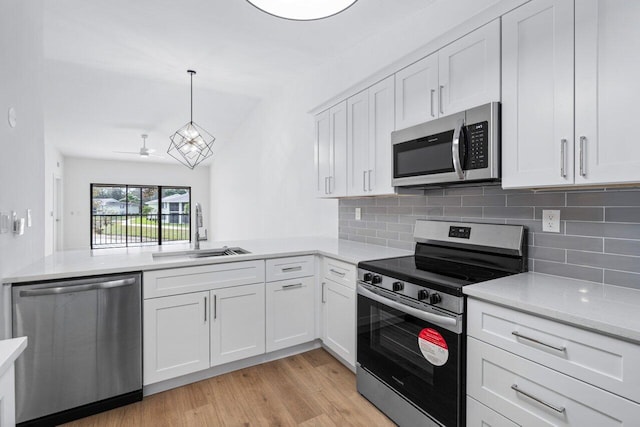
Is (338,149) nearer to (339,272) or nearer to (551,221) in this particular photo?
(339,272)

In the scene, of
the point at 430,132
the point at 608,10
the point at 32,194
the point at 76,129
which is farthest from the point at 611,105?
the point at 76,129

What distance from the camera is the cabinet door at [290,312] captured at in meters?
2.52

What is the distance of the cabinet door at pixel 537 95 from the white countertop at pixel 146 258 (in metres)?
1.08

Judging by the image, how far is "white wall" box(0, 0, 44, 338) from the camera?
1.60 m

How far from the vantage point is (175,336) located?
2137mm

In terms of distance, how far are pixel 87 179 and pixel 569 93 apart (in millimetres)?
9783

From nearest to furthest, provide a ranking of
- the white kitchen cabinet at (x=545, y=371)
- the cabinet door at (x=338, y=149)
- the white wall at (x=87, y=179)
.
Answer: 1. the white kitchen cabinet at (x=545, y=371)
2. the cabinet door at (x=338, y=149)
3. the white wall at (x=87, y=179)

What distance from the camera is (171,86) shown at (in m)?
4.63

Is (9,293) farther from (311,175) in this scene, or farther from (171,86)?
(171,86)

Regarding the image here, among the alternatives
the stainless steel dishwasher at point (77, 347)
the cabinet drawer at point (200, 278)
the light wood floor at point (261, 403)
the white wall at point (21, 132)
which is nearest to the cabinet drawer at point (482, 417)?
the light wood floor at point (261, 403)

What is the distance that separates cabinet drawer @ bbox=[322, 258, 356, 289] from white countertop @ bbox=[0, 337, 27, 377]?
5.53 feet

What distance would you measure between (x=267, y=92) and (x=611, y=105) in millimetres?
4285

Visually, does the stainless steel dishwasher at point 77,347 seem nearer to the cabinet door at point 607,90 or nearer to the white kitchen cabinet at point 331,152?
the white kitchen cabinet at point 331,152

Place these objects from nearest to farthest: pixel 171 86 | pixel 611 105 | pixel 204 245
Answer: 1. pixel 611 105
2. pixel 204 245
3. pixel 171 86
